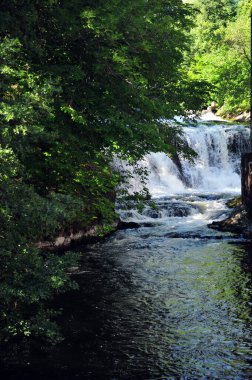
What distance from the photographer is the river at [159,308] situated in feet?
32.8

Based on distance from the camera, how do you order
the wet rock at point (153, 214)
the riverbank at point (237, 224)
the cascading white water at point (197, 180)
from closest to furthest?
the riverbank at point (237, 224)
the cascading white water at point (197, 180)
the wet rock at point (153, 214)

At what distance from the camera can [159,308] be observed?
13.3 m

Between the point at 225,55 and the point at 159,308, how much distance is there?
1603 inches

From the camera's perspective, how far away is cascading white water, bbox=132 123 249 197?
35.1 m

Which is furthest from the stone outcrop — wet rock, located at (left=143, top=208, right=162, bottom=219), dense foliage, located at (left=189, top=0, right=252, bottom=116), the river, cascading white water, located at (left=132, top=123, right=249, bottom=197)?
cascading white water, located at (left=132, top=123, right=249, bottom=197)

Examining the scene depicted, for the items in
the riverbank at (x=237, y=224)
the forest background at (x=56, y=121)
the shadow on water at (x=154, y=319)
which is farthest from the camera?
the riverbank at (x=237, y=224)

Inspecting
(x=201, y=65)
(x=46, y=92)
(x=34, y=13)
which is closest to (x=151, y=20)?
(x=34, y=13)

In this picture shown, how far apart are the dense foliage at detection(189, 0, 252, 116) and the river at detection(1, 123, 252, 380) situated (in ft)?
20.2

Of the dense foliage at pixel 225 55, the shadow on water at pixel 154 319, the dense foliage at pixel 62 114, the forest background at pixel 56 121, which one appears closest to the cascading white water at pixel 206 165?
the dense foliage at pixel 225 55

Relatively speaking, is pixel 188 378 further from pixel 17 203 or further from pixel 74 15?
pixel 74 15

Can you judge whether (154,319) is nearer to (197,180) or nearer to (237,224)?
(237,224)

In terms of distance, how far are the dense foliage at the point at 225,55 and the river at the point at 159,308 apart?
6162 millimetres

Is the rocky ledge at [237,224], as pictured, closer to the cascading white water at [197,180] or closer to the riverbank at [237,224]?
the riverbank at [237,224]

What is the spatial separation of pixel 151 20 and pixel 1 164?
36.7ft
